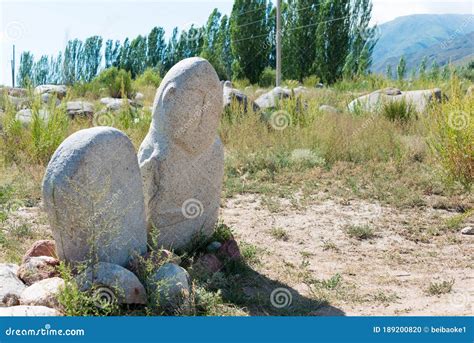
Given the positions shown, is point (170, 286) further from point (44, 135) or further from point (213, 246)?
point (44, 135)

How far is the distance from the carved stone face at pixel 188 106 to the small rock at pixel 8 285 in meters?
1.60

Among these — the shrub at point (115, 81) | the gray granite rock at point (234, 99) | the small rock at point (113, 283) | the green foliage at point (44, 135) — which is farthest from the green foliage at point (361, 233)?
the shrub at point (115, 81)

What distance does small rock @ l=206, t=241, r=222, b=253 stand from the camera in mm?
5129

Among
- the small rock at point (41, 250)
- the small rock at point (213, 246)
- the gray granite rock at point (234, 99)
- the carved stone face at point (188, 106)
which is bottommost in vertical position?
the small rock at point (213, 246)

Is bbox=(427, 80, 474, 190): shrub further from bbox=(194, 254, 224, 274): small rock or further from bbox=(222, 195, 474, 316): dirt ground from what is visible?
bbox=(194, 254, 224, 274): small rock

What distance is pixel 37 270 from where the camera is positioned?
4.22 metres

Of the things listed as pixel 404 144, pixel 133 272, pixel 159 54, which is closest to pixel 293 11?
pixel 159 54

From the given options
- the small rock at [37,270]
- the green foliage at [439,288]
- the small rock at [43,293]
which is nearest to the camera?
the small rock at [43,293]

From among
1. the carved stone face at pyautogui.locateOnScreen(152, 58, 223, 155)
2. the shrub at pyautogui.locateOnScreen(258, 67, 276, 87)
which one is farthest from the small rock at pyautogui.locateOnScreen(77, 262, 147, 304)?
the shrub at pyautogui.locateOnScreen(258, 67, 276, 87)

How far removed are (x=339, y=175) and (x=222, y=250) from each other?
3.91 meters

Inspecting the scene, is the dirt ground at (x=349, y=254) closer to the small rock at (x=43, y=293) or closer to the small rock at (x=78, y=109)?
the small rock at (x=43, y=293)

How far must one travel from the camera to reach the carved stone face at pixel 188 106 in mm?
4863

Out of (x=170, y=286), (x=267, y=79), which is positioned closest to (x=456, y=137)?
(x=170, y=286)

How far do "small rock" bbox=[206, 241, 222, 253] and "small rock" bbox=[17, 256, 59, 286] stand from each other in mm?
1327
